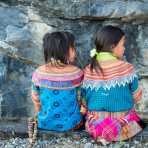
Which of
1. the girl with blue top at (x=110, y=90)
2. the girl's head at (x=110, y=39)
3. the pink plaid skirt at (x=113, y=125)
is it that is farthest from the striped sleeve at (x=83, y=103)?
the girl's head at (x=110, y=39)

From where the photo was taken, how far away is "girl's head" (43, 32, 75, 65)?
5.35 metres

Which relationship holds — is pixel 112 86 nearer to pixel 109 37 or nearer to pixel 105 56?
pixel 105 56

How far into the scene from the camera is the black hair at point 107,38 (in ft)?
17.3

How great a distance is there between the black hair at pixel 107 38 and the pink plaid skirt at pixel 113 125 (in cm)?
47

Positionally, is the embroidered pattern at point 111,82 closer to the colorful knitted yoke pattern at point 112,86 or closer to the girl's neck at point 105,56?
the colorful knitted yoke pattern at point 112,86

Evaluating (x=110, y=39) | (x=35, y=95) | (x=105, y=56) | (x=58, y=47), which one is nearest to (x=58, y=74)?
(x=58, y=47)

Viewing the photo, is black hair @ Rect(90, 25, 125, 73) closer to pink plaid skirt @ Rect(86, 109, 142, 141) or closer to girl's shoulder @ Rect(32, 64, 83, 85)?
girl's shoulder @ Rect(32, 64, 83, 85)

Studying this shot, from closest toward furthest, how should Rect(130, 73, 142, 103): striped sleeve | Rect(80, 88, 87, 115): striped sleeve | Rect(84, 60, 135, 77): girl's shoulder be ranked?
Rect(84, 60, 135, 77): girl's shoulder < Rect(130, 73, 142, 103): striped sleeve < Rect(80, 88, 87, 115): striped sleeve

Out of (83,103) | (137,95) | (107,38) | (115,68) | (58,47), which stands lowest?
(83,103)

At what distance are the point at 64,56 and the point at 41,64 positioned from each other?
655 millimetres

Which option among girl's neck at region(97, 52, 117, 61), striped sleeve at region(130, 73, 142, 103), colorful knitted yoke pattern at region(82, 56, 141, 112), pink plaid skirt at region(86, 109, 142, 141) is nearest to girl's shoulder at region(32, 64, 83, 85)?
colorful knitted yoke pattern at region(82, 56, 141, 112)

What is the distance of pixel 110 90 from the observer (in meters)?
5.28

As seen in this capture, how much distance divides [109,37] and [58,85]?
0.66 m

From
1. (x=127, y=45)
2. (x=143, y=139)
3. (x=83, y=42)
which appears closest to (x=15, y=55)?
(x=83, y=42)
